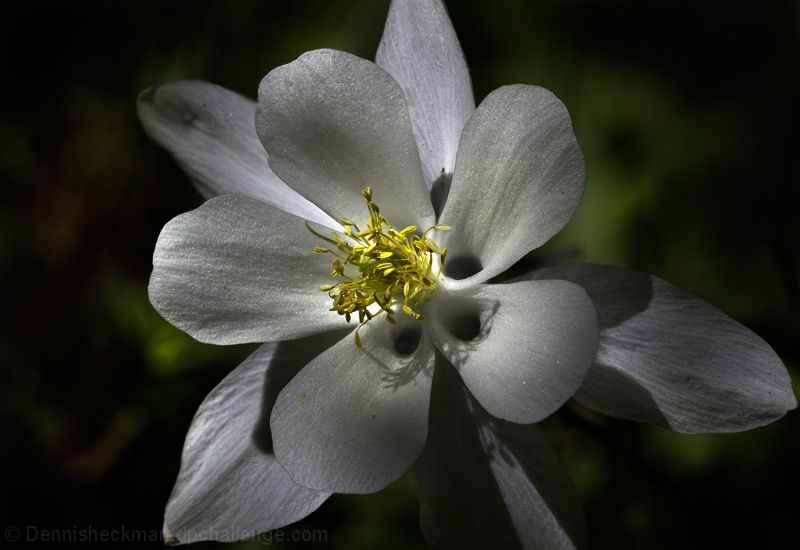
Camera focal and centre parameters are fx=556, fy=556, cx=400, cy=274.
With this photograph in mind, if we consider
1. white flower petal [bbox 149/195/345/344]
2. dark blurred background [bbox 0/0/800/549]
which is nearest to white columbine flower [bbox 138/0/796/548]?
white flower petal [bbox 149/195/345/344]

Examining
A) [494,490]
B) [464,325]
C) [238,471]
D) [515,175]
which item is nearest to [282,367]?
[238,471]

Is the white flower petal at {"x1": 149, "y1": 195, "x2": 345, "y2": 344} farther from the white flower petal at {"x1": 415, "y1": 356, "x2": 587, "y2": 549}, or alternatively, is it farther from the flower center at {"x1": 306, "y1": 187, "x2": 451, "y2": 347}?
the white flower petal at {"x1": 415, "y1": 356, "x2": 587, "y2": 549}

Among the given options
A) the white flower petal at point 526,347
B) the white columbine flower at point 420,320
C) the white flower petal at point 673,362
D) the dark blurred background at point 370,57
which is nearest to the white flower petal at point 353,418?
the white columbine flower at point 420,320

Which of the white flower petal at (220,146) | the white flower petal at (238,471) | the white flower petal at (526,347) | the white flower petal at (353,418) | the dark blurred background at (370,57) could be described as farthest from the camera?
the dark blurred background at (370,57)

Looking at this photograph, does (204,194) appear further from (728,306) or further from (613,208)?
(728,306)

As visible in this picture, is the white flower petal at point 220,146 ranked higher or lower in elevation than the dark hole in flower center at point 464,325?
higher

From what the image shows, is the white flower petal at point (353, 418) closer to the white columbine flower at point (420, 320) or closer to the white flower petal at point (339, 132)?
the white columbine flower at point (420, 320)

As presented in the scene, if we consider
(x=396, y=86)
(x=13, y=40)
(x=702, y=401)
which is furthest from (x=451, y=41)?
(x=13, y=40)
